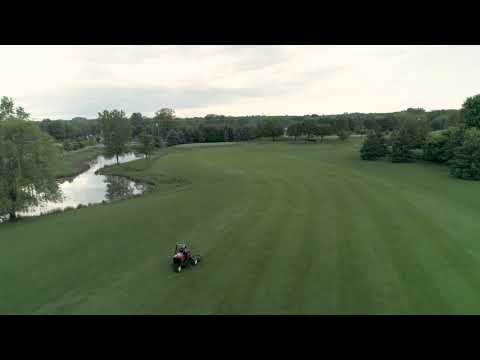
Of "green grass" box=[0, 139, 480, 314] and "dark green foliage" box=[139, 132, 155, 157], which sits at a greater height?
"dark green foliage" box=[139, 132, 155, 157]

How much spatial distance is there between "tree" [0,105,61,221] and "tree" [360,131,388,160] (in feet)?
148

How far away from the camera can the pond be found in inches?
1085

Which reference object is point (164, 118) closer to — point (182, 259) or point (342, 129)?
point (342, 129)

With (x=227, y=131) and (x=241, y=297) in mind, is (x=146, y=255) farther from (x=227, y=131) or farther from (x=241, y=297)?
(x=227, y=131)

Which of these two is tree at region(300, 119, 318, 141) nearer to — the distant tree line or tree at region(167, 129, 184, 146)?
the distant tree line

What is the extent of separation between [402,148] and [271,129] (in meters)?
52.1

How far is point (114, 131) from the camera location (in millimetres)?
55312

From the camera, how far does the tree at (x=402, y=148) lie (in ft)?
137

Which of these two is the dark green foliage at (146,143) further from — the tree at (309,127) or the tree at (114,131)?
the tree at (309,127)

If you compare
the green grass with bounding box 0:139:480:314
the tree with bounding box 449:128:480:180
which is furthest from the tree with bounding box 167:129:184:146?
the tree with bounding box 449:128:480:180

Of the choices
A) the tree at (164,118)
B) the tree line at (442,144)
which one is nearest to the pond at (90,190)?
the tree line at (442,144)

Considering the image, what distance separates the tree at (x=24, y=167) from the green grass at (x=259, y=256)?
212 cm

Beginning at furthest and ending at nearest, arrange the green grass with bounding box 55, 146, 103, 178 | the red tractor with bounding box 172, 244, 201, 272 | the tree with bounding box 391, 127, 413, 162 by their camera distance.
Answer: the green grass with bounding box 55, 146, 103, 178, the tree with bounding box 391, 127, 413, 162, the red tractor with bounding box 172, 244, 201, 272

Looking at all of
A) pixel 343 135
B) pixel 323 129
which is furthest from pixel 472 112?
pixel 323 129
